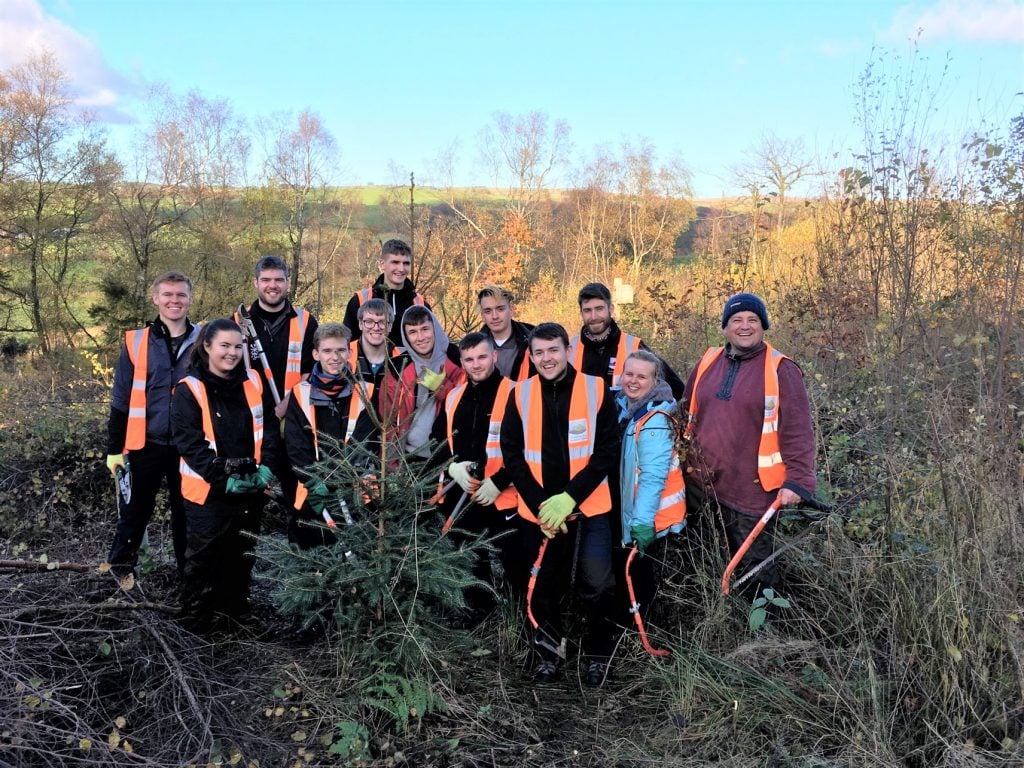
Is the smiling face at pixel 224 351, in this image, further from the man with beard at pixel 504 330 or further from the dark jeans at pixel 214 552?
the man with beard at pixel 504 330

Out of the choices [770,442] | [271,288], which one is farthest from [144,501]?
[770,442]

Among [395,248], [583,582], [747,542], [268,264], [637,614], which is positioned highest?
[395,248]

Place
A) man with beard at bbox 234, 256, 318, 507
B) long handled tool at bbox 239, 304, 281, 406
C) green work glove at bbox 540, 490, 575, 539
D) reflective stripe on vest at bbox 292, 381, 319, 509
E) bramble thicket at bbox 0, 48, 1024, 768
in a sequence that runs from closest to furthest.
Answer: bramble thicket at bbox 0, 48, 1024, 768
green work glove at bbox 540, 490, 575, 539
reflective stripe on vest at bbox 292, 381, 319, 509
long handled tool at bbox 239, 304, 281, 406
man with beard at bbox 234, 256, 318, 507

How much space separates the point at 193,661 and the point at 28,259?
21.2 meters

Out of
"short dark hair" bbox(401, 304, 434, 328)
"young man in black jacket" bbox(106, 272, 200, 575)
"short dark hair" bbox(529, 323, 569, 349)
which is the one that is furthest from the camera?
"young man in black jacket" bbox(106, 272, 200, 575)

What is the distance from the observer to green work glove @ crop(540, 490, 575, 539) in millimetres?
3740

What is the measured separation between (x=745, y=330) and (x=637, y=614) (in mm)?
1776

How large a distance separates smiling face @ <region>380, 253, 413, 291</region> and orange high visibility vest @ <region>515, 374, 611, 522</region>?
1841 millimetres

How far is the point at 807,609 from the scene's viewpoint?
3.73 m

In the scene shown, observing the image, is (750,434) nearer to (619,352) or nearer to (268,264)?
(619,352)

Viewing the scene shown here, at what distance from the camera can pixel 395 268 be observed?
17.3ft

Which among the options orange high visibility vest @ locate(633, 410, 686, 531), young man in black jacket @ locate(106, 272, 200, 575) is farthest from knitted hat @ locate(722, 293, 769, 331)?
young man in black jacket @ locate(106, 272, 200, 575)

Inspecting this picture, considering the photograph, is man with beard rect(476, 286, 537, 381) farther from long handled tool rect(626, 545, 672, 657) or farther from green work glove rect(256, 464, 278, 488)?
green work glove rect(256, 464, 278, 488)

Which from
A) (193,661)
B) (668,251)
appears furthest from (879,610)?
(668,251)
